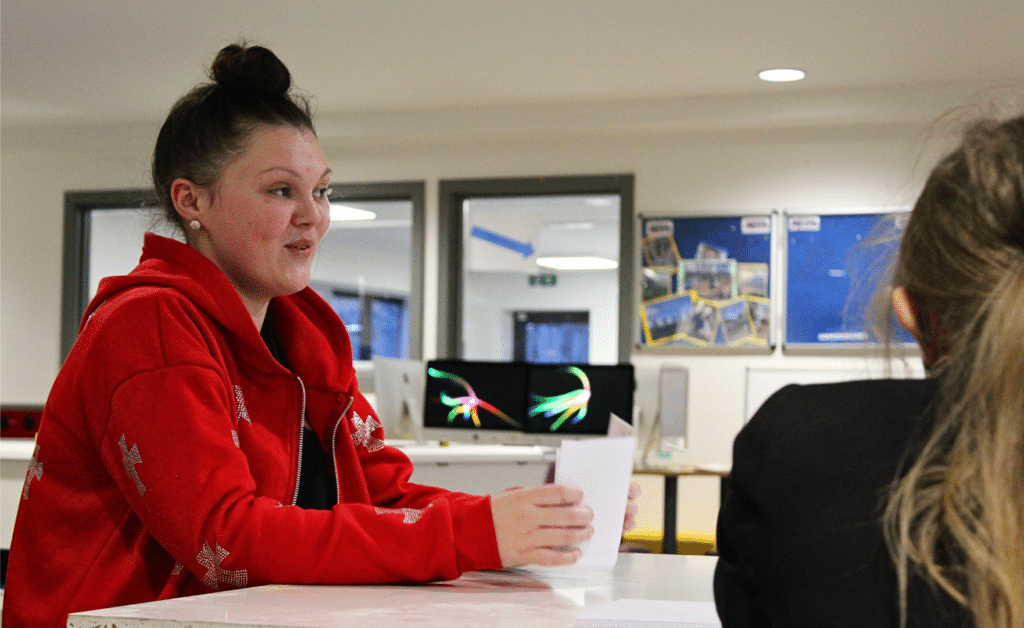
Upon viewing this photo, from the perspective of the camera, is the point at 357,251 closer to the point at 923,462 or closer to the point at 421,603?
the point at 421,603

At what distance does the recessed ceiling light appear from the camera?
4746mm

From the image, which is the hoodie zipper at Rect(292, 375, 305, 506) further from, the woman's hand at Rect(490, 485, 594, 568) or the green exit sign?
the green exit sign

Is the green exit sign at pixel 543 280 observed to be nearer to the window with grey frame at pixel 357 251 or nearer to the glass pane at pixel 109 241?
the window with grey frame at pixel 357 251

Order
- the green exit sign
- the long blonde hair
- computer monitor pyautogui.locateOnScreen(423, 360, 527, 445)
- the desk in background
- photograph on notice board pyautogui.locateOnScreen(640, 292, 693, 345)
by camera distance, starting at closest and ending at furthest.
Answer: the long blonde hair < the desk in background < computer monitor pyautogui.locateOnScreen(423, 360, 527, 445) < photograph on notice board pyautogui.locateOnScreen(640, 292, 693, 345) < the green exit sign

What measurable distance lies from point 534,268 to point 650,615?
5.89m

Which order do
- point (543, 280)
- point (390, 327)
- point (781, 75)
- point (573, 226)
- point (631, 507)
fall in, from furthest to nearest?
point (543, 280), point (573, 226), point (390, 327), point (781, 75), point (631, 507)

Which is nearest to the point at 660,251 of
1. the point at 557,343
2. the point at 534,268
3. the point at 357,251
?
the point at 534,268

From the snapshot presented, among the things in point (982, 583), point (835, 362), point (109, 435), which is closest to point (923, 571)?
point (982, 583)

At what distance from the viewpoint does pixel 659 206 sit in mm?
5523

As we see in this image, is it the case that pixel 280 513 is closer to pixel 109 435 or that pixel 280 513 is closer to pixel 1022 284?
pixel 109 435

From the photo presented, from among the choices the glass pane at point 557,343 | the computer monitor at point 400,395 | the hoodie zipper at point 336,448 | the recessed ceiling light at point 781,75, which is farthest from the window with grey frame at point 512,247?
the hoodie zipper at point 336,448

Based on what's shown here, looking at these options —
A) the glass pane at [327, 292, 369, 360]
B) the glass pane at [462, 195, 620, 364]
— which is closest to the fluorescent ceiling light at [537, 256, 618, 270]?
the glass pane at [462, 195, 620, 364]

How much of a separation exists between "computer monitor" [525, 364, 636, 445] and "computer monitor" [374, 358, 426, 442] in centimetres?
55

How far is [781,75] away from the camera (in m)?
4.81
